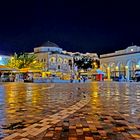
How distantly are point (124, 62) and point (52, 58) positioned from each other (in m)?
24.7

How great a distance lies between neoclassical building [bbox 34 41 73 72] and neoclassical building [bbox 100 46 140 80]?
13.0 m

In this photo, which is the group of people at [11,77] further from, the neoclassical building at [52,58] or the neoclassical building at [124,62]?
the neoclassical building at [124,62]

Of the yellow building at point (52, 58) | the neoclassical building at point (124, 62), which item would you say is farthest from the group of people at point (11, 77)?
the neoclassical building at point (124, 62)

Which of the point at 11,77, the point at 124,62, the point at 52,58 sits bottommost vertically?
the point at 11,77

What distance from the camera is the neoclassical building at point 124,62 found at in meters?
84.4

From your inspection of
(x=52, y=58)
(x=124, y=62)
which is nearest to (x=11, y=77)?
(x=52, y=58)

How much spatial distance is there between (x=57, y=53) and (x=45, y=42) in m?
11.3

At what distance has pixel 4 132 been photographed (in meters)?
4.50

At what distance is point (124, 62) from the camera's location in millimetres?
89000

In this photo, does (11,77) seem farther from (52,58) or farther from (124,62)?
(124,62)

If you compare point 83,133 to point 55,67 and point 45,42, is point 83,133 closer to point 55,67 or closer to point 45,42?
point 55,67

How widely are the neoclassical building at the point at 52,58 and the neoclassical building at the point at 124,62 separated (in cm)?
1303

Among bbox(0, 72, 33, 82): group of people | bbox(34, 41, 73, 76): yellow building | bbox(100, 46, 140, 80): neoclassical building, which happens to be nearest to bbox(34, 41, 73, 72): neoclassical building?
bbox(34, 41, 73, 76): yellow building

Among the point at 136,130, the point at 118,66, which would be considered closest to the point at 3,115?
the point at 136,130
